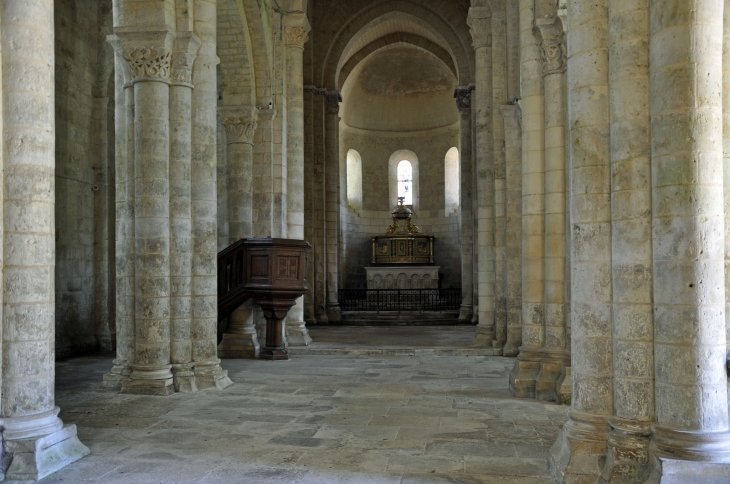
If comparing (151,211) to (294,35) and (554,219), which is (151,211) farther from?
(294,35)

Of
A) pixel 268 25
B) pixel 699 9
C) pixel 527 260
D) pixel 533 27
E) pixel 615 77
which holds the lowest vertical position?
pixel 527 260

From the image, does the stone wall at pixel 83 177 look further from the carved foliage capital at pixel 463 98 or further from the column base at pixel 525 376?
the carved foliage capital at pixel 463 98

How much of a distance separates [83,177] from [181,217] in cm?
588

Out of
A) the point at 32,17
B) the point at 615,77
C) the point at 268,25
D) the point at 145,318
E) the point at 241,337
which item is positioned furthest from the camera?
the point at 268,25

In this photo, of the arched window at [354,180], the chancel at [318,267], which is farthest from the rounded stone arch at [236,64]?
the arched window at [354,180]

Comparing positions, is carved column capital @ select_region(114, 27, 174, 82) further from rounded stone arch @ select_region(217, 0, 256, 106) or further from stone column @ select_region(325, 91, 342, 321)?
stone column @ select_region(325, 91, 342, 321)

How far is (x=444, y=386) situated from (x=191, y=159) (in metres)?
4.59

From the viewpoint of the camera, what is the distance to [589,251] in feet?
17.0

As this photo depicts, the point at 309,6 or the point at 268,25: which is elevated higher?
the point at 309,6

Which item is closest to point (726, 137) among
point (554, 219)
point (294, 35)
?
point (554, 219)

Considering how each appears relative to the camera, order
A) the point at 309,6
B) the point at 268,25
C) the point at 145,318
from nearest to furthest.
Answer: the point at 145,318 → the point at 268,25 → the point at 309,6

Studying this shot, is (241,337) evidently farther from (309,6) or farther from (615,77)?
(309,6)

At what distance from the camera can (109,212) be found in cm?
1446

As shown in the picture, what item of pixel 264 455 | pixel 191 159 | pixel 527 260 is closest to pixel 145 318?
pixel 191 159
